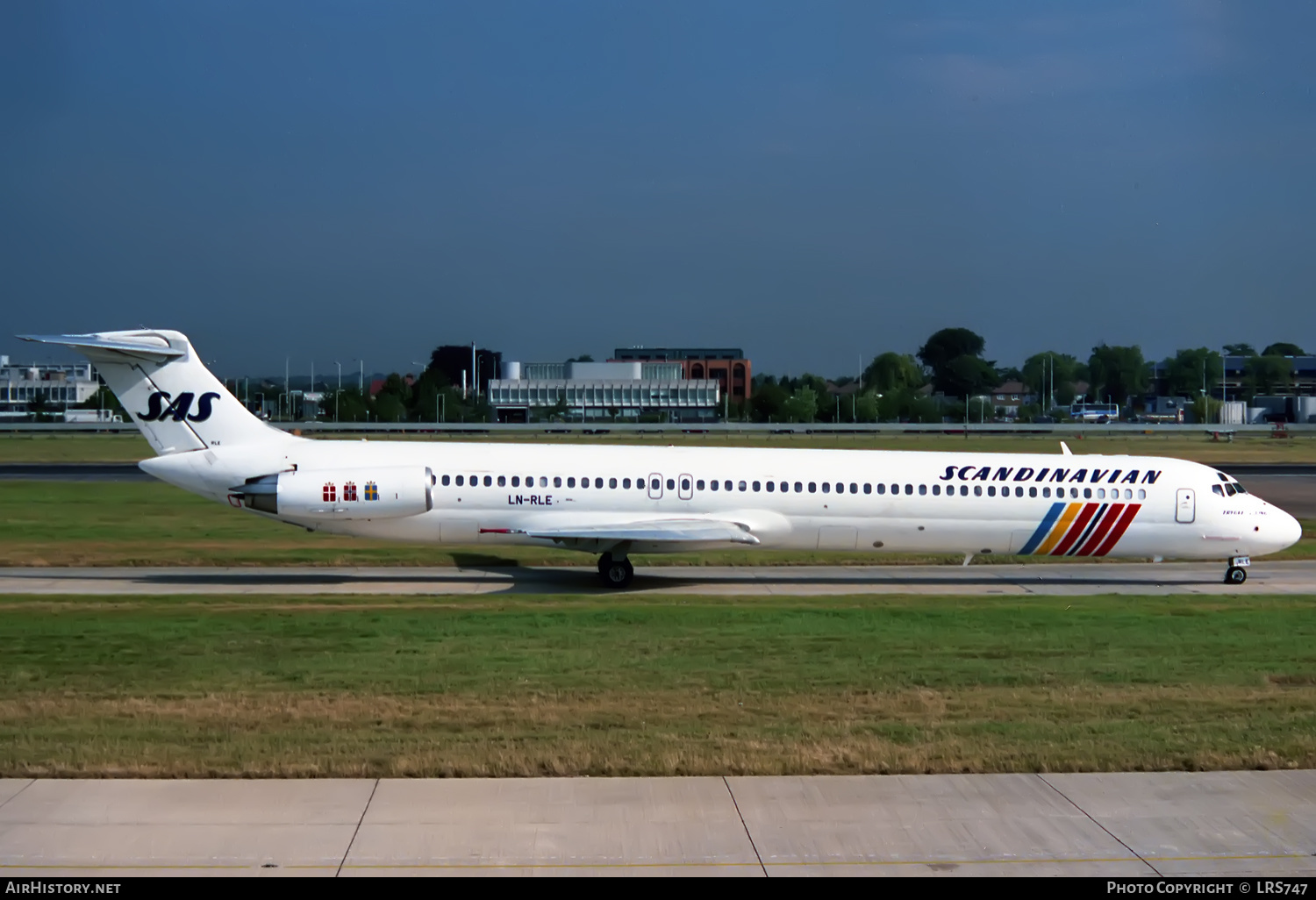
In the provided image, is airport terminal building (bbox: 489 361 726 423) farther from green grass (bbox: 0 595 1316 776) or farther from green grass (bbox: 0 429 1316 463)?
green grass (bbox: 0 595 1316 776)

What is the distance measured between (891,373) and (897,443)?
311ft

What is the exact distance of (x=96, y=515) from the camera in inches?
1476

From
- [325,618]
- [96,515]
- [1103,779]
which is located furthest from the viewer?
[96,515]

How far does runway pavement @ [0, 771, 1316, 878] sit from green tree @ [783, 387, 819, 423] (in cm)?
12804

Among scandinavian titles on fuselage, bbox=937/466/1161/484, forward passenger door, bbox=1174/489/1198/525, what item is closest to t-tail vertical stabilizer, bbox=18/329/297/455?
scandinavian titles on fuselage, bbox=937/466/1161/484

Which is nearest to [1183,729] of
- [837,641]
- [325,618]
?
[837,641]

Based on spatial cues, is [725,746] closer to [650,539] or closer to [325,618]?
[325,618]

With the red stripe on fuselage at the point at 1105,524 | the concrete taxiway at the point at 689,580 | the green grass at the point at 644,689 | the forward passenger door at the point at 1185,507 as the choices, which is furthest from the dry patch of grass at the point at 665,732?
the forward passenger door at the point at 1185,507

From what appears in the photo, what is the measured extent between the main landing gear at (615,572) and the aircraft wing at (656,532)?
67 centimetres

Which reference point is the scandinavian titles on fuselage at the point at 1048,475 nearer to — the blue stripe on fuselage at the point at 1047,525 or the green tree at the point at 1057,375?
the blue stripe on fuselage at the point at 1047,525

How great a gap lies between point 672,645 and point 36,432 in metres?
90.3

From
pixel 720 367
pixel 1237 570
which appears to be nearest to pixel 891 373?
pixel 720 367

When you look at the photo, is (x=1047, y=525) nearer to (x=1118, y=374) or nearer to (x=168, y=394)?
(x=168, y=394)

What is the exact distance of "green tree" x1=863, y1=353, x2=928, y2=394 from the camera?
175875mm
